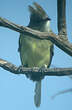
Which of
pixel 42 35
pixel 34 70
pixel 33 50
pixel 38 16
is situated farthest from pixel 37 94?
pixel 42 35

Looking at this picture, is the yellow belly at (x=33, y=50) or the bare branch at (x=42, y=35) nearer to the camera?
the bare branch at (x=42, y=35)

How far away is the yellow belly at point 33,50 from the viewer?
3.88 m

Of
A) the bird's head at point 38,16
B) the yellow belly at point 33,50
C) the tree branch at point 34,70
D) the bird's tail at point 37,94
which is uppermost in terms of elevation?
the tree branch at point 34,70

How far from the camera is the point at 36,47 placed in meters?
3.88

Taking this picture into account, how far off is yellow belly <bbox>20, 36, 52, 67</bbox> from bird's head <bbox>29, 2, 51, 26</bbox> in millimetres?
230

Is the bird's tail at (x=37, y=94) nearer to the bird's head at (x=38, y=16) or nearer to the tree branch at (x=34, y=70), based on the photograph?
the bird's head at (x=38, y=16)

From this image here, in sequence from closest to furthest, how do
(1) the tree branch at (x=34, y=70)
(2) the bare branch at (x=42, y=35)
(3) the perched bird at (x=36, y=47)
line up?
(2) the bare branch at (x=42, y=35) → (1) the tree branch at (x=34, y=70) → (3) the perched bird at (x=36, y=47)

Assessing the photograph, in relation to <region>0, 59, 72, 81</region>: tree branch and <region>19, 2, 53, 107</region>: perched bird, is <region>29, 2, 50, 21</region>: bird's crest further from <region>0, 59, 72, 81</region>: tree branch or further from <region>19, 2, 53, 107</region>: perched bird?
<region>0, 59, 72, 81</region>: tree branch

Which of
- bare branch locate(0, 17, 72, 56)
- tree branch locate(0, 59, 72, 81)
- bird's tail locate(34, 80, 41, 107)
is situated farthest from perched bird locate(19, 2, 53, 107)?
bare branch locate(0, 17, 72, 56)

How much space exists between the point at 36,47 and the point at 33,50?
62 millimetres

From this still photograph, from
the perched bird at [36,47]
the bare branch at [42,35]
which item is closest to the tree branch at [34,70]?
the bare branch at [42,35]

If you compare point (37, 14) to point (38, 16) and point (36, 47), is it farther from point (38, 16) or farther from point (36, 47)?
point (36, 47)

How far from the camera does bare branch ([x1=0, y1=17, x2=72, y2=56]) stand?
1953 millimetres

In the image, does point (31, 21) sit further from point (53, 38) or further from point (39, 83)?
point (53, 38)
